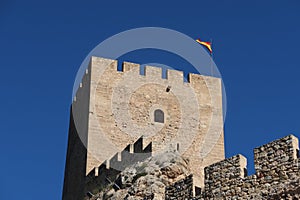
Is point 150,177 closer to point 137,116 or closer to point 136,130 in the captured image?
point 136,130

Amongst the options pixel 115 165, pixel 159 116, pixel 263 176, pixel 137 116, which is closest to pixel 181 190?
pixel 263 176

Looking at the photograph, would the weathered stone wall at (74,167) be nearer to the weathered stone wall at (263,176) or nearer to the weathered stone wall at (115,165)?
the weathered stone wall at (115,165)

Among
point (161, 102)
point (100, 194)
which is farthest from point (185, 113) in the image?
point (100, 194)

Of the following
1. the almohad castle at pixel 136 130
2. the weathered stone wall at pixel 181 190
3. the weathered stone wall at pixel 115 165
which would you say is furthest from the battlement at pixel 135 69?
the weathered stone wall at pixel 181 190

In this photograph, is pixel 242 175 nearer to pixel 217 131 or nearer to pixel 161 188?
pixel 161 188

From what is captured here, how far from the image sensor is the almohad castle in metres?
16.8

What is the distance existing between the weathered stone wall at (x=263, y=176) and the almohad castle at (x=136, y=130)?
330cm

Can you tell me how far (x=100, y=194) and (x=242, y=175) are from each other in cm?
759

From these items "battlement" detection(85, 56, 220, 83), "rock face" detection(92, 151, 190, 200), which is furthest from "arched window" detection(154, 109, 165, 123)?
"rock face" detection(92, 151, 190, 200)

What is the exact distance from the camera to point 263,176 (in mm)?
11273

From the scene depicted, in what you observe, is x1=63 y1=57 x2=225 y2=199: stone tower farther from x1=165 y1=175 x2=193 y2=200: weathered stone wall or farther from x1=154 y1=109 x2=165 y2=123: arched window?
x1=165 y1=175 x2=193 y2=200: weathered stone wall

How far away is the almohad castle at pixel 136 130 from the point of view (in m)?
16.8

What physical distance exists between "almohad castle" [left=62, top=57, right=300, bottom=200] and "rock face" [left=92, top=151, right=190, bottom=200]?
23 millimetres

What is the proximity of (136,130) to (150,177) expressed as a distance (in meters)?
6.41
